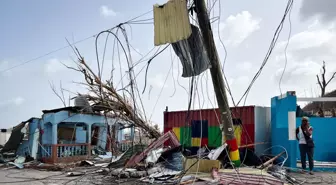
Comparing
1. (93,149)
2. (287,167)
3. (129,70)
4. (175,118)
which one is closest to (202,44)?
(129,70)

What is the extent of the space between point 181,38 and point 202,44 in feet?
2.14

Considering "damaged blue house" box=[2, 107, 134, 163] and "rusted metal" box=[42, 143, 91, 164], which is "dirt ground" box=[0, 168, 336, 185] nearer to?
"rusted metal" box=[42, 143, 91, 164]

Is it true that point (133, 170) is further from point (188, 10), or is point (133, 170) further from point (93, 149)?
point (93, 149)

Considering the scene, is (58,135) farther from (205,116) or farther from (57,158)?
(205,116)

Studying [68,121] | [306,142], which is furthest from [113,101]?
[306,142]

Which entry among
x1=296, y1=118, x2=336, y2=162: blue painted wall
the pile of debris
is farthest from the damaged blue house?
x1=296, y1=118, x2=336, y2=162: blue painted wall

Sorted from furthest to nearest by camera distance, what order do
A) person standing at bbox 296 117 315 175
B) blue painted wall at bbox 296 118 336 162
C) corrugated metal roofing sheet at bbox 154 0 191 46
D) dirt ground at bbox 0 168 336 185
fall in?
1. blue painted wall at bbox 296 118 336 162
2. person standing at bbox 296 117 315 175
3. dirt ground at bbox 0 168 336 185
4. corrugated metal roofing sheet at bbox 154 0 191 46

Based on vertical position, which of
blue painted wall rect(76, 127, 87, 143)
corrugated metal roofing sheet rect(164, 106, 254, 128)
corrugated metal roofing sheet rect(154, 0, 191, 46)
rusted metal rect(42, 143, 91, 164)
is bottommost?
rusted metal rect(42, 143, 91, 164)

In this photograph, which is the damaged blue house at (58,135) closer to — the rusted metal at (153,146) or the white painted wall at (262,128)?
the rusted metal at (153,146)

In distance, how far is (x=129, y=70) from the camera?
817 centimetres

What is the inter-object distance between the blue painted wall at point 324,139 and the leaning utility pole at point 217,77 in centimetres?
617

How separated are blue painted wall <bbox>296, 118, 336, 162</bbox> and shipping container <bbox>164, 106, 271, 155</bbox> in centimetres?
231

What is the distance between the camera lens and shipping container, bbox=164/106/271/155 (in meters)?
11.8

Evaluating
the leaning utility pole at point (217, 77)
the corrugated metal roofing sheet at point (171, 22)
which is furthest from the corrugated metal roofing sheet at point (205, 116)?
the corrugated metal roofing sheet at point (171, 22)
